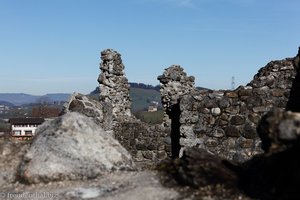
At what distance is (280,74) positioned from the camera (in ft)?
30.7

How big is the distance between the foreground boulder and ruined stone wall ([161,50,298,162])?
13.0ft

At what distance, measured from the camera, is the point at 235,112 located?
30.9 feet

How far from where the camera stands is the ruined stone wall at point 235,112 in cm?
933

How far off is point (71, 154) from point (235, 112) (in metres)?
4.76

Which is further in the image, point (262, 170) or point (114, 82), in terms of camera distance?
point (114, 82)

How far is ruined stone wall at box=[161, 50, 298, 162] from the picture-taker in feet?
30.6

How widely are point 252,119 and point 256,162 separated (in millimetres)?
4997

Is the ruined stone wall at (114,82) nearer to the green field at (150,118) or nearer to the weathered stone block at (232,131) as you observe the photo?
the green field at (150,118)

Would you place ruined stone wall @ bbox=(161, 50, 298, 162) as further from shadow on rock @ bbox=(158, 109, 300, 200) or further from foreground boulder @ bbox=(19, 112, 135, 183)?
shadow on rock @ bbox=(158, 109, 300, 200)

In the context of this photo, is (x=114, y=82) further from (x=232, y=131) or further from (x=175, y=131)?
(x=232, y=131)

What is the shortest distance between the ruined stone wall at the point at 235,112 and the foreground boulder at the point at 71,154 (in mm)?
3957

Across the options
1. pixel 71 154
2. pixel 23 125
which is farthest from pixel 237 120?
pixel 23 125

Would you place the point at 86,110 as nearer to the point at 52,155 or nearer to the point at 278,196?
the point at 52,155

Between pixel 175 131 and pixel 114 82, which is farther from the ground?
pixel 114 82
